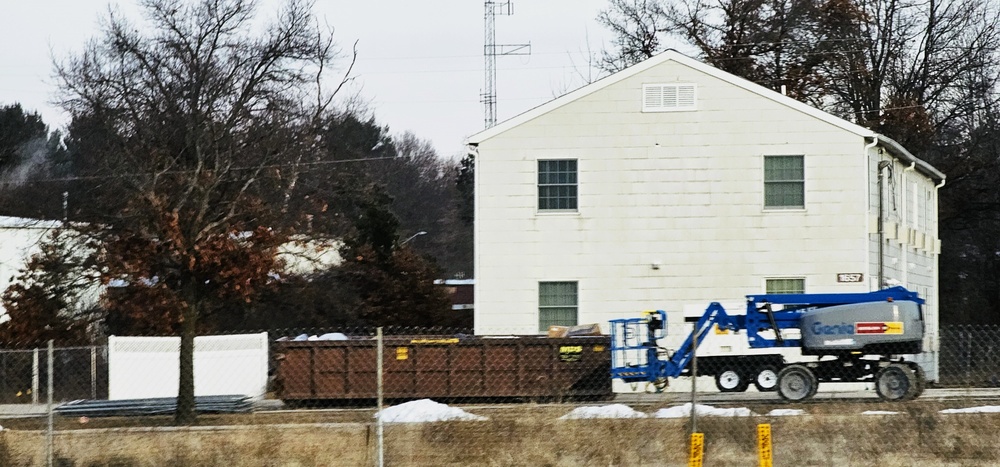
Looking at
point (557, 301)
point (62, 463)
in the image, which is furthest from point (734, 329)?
point (62, 463)

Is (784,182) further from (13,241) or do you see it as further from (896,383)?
(13,241)

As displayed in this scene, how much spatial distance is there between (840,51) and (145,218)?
91.5 feet

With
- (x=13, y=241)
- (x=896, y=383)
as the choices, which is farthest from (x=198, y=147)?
(x=896, y=383)

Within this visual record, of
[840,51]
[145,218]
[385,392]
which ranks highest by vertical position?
[840,51]

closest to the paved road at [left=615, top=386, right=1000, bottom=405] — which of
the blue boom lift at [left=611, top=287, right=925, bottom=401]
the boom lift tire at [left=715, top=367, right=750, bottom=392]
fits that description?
the boom lift tire at [left=715, top=367, right=750, bottom=392]

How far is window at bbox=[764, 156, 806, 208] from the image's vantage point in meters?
29.3

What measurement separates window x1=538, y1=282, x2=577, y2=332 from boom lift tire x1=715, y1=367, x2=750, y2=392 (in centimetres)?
518

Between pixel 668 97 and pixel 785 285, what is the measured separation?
4997 mm

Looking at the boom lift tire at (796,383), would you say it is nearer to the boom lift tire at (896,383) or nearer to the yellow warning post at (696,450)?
the boom lift tire at (896,383)

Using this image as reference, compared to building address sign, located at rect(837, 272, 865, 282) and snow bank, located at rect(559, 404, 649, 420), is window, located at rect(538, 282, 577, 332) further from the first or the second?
snow bank, located at rect(559, 404, 649, 420)

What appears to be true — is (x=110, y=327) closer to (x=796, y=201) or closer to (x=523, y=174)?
(x=523, y=174)

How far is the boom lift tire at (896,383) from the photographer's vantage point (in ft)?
73.5

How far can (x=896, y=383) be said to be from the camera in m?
22.6

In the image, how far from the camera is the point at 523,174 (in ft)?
96.9
